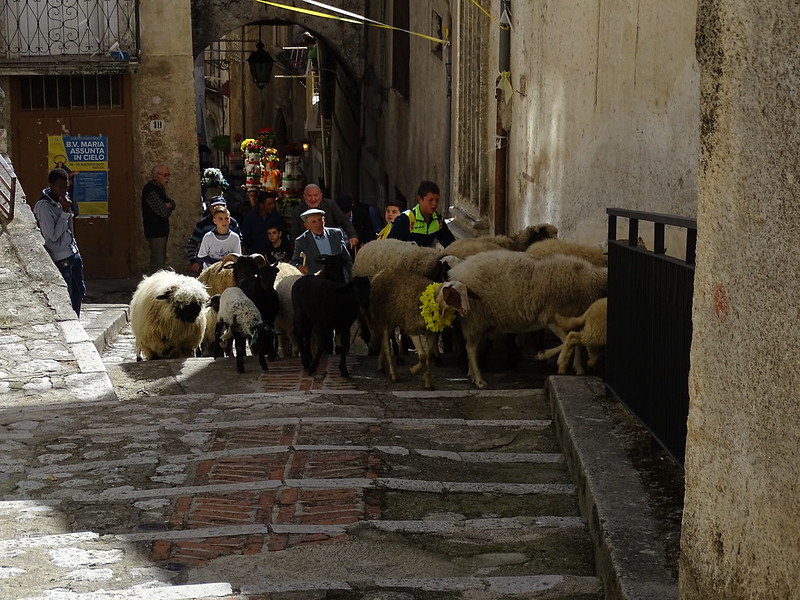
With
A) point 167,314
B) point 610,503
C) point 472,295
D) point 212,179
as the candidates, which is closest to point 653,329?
point 610,503

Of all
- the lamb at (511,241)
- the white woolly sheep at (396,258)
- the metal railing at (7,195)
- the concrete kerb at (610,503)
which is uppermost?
the metal railing at (7,195)

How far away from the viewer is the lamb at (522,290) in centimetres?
770

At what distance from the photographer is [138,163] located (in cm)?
1853

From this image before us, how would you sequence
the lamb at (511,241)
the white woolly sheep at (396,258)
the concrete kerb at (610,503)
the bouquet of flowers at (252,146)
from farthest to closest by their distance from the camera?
the bouquet of flowers at (252,146) → the lamb at (511,241) → the white woolly sheep at (396,258) → the concrete kerb at (610,503)

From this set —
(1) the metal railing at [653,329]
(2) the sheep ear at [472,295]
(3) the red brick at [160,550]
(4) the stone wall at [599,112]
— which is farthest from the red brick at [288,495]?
(4) the stone wall at [599,112]

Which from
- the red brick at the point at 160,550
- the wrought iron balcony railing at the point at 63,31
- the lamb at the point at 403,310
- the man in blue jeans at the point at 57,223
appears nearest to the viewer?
the red brick at the point at 160,550

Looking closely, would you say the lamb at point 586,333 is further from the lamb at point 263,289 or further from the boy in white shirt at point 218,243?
the boy in white shirt at point 218,243

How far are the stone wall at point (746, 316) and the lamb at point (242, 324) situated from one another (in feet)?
17.7

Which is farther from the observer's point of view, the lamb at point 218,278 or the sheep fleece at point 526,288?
the lamb at point 218,278

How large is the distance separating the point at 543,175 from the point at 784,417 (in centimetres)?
846

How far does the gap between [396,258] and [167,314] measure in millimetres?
2108

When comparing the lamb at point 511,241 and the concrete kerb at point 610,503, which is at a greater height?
the lamb at point 511,241

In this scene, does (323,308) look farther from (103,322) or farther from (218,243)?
(103,322)

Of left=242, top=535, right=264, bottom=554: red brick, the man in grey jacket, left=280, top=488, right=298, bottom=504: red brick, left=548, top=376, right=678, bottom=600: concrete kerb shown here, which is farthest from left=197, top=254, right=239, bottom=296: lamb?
left=242, top=535, right=264, bottom=554: red brick
